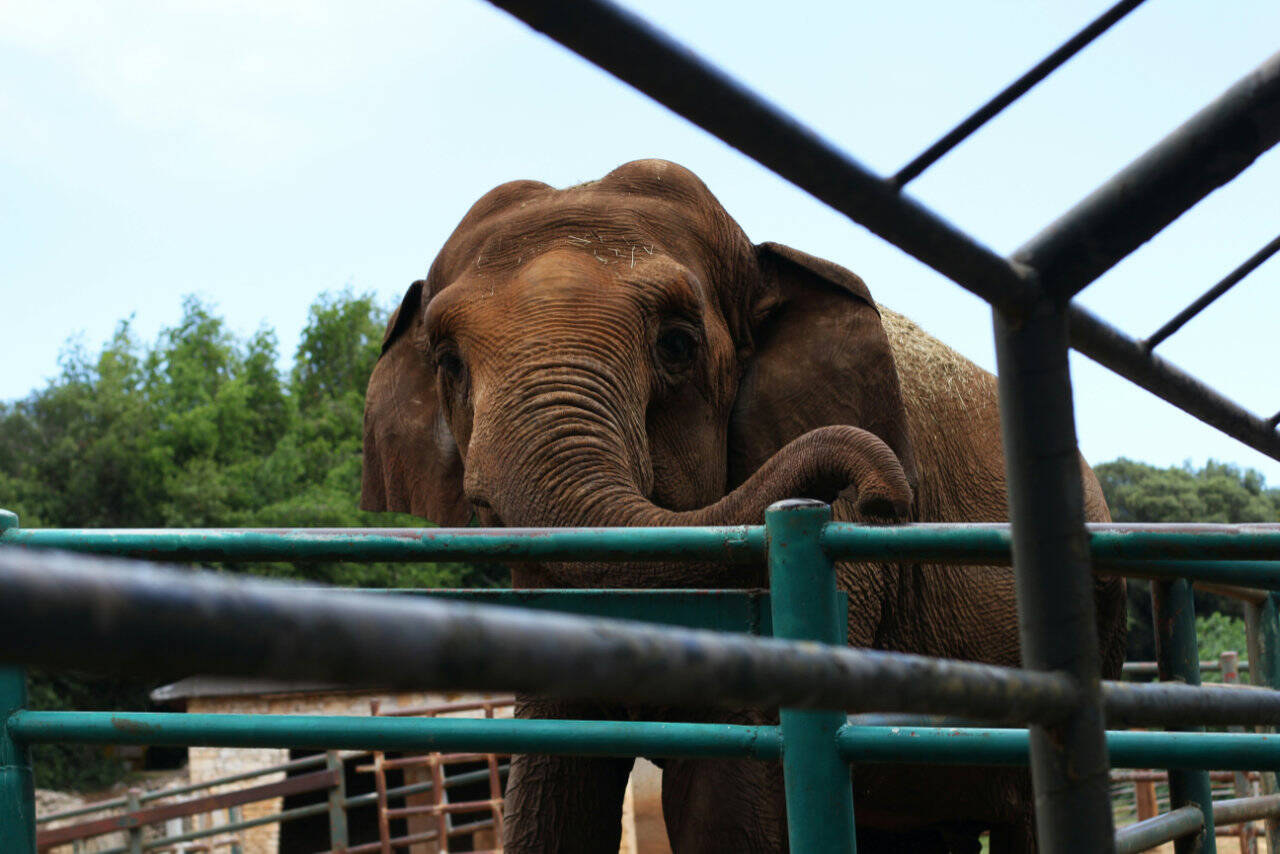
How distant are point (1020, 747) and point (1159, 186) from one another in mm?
739

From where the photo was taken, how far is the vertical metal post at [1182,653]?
3.14m

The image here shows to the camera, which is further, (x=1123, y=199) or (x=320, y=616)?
(x=1123, y=199)

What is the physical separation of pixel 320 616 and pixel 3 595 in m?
0.10

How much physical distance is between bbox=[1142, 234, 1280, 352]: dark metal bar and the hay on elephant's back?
3639 mm

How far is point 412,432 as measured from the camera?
4754mm

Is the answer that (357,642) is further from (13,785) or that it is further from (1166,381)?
(13,785)

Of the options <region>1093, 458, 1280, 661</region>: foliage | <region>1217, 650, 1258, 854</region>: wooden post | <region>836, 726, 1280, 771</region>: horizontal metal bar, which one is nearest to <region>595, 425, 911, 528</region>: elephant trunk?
<region>836, 726, 1280, 771</region>: horizontal metal bar

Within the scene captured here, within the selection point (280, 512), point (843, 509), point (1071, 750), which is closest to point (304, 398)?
point (280, 512)

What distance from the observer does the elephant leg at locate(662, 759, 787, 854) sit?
11.3 feet

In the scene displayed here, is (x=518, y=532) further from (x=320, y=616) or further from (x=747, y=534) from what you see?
(x=320, y=616)

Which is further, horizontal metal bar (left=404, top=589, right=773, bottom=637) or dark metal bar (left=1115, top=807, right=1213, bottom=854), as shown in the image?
dark metal bar (left=1115, top=807, right=1213, bottom=854)

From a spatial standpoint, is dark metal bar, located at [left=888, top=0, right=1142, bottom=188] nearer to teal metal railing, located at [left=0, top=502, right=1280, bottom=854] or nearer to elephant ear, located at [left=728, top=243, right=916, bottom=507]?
teal metal railing, located at [left=0, top=502, right=1280, bottom=854]

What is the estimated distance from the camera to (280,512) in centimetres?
3131

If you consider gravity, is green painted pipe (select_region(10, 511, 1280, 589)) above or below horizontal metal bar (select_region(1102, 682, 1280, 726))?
above
